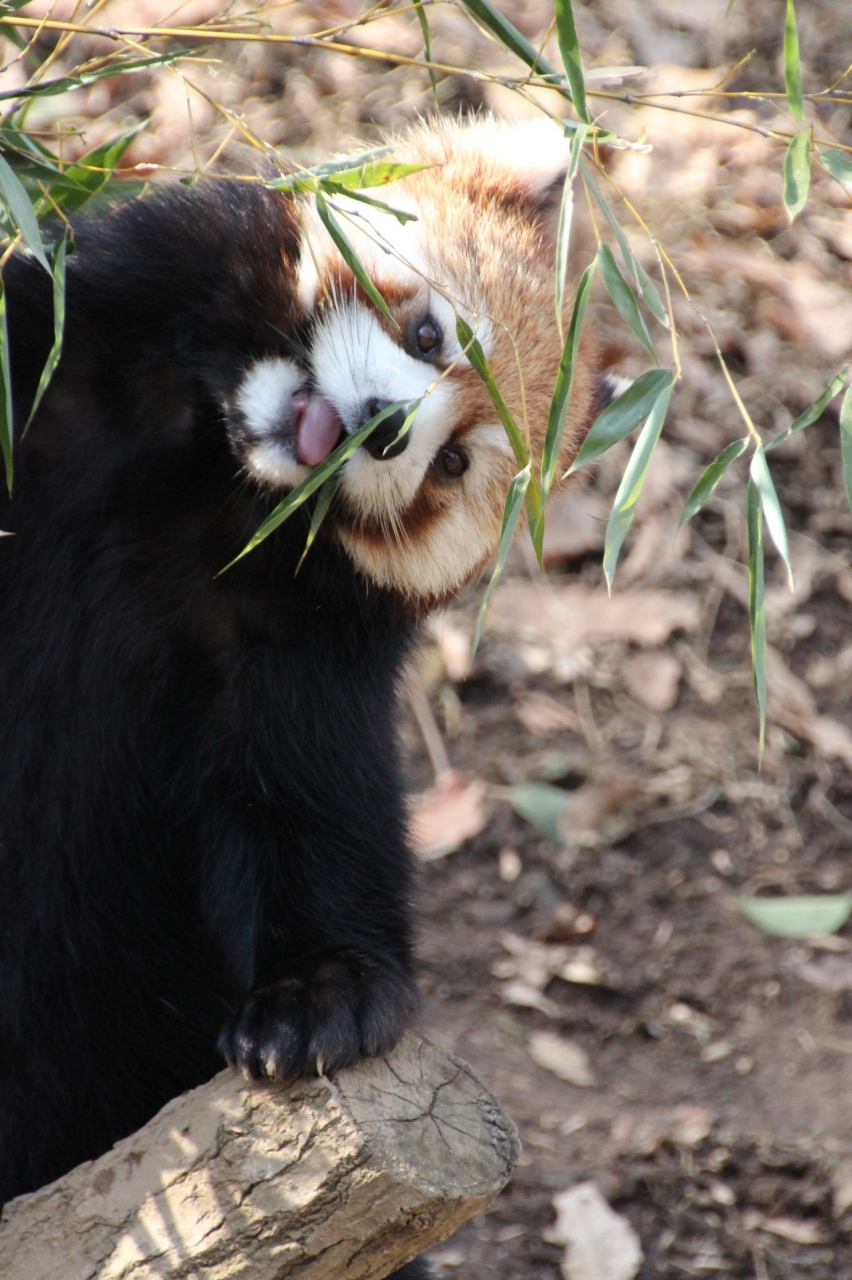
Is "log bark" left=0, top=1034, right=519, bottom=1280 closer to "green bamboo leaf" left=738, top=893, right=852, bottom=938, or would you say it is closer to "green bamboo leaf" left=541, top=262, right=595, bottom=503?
"green bamboo leaf" left=541, top=262, right=595, bottom=503

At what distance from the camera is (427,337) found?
3.43 m

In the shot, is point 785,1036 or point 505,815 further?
point 505,815

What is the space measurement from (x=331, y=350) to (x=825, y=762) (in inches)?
121

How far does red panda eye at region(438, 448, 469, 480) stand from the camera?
355 centimetres

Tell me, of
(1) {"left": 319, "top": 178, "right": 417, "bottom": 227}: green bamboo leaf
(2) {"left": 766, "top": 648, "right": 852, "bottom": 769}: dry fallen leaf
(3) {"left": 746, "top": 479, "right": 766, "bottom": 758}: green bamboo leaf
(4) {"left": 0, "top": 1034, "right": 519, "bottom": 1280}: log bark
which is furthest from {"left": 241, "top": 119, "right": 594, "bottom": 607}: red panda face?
(2) {"left": 766, "top": 648, "right": 852, "bottom": 769}: dry fallen leaf

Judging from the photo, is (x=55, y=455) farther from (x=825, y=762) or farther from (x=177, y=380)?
(x=825, y=762)

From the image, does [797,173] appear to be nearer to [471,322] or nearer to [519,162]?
[471,322]

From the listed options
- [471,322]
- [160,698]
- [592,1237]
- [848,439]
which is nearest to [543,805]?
[592,1237]

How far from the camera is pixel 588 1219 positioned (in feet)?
13.9

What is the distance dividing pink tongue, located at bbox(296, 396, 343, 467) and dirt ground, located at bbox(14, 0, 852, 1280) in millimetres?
1374

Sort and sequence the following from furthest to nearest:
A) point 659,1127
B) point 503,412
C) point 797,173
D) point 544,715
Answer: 1. point 544,715
2. point 659,1127
3. point 503,412
4. point 797,173

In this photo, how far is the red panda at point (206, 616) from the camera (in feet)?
10.7

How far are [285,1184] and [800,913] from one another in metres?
3.09

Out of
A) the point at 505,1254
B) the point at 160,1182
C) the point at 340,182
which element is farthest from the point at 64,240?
the point at 505,1254
